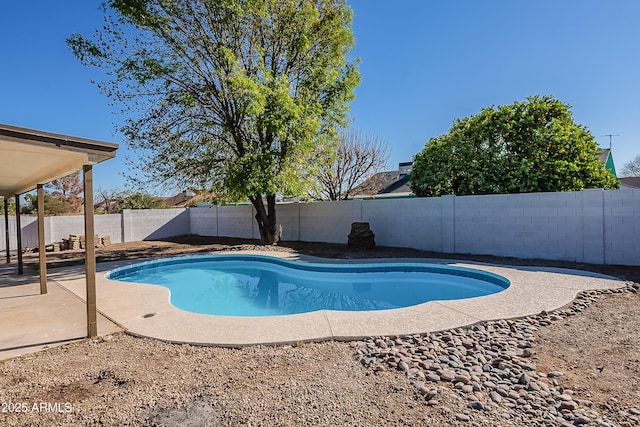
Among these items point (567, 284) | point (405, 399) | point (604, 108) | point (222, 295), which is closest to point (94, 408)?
point (405, 399)

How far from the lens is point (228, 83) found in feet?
36.1

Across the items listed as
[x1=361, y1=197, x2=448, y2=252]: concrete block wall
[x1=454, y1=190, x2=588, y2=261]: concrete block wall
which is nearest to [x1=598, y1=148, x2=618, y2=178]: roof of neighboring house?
[x1=454, y1=190, x2=588, y2=261]: concrete block wall

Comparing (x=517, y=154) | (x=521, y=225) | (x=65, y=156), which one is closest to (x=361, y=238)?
(x=521, y=225)

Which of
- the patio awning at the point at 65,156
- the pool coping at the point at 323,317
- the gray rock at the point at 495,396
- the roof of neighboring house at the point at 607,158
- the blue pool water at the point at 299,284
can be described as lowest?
the blue pool water at the point at 299,284

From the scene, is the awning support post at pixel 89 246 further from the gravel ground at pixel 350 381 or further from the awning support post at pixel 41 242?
the awning support post at pixel 41 242

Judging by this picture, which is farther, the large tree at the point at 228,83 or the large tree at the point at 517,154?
the large tree at the point at 228,83

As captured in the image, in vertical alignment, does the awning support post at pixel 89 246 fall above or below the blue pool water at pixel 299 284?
above

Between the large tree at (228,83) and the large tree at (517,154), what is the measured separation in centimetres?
418

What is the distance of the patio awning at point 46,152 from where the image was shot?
3598 millimetres

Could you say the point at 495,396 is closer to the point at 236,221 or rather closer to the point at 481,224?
the point at 481,224

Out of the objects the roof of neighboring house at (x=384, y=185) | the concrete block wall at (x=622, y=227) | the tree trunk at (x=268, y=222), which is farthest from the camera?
the roof of neighboring house at (x=384, y=185)

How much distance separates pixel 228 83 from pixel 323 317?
899 centimetres

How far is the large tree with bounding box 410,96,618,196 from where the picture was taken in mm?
9539

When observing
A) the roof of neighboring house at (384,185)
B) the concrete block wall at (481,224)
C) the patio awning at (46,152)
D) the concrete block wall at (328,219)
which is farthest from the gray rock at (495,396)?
the roof of neighboring house at (384,185)
